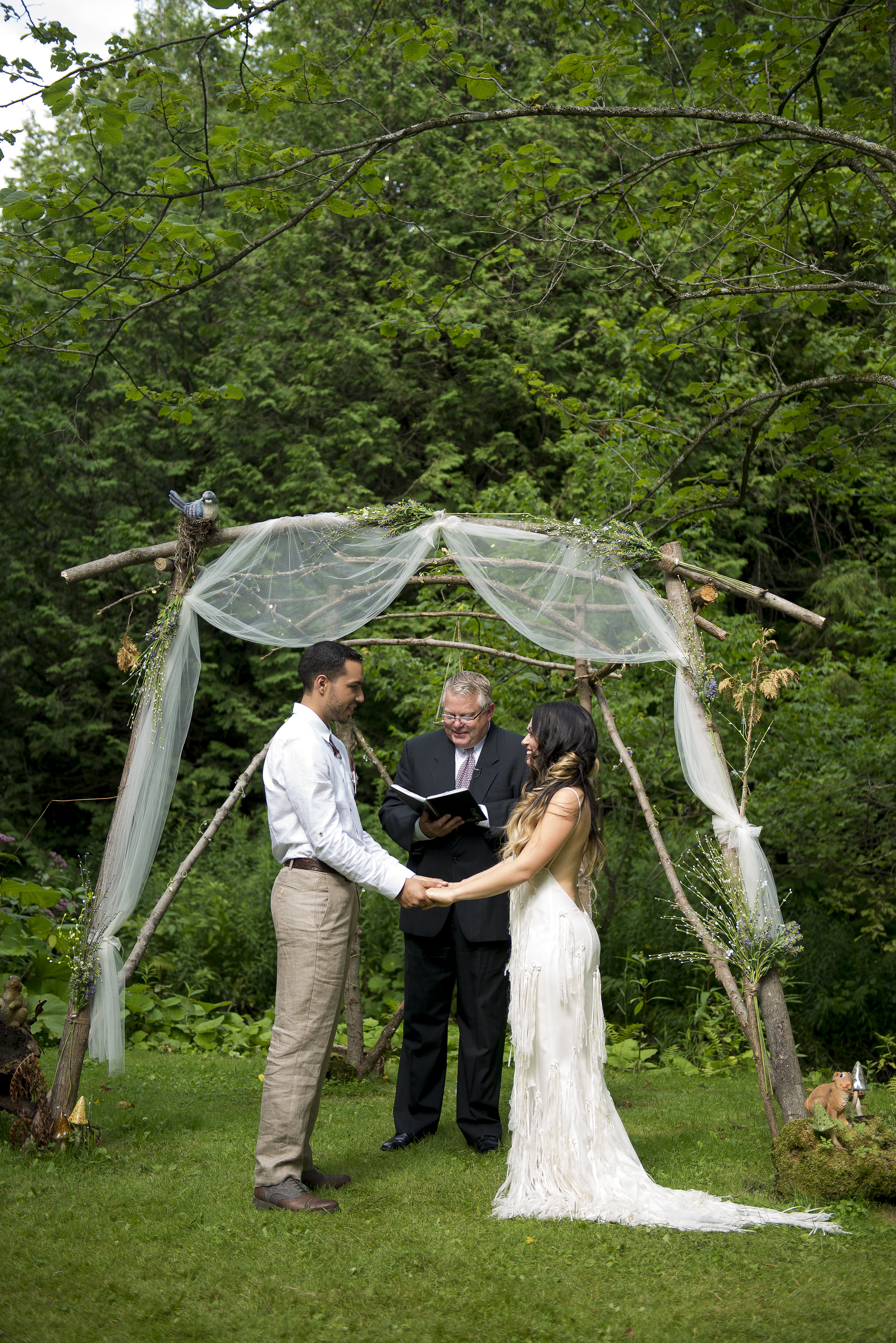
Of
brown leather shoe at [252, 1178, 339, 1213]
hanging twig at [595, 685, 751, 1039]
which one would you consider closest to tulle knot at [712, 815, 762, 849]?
hanging twig at [595, 685, 751, 1039]

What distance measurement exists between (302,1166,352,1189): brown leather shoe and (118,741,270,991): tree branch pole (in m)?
1.09

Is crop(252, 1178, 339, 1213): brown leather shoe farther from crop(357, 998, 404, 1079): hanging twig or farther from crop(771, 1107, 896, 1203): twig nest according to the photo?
crop(357, 998, 404, 1079): hanging twig

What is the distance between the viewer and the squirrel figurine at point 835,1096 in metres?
3.56

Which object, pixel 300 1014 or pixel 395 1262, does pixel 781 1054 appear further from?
pixel 300 1014

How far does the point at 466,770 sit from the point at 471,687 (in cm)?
38

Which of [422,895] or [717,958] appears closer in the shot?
[422,895]

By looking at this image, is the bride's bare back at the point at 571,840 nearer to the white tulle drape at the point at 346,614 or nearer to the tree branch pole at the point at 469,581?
the white tulle drape at the point at 346,614

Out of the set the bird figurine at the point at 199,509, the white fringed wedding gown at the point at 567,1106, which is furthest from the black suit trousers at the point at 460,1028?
the bird figurine at the point at 199,509

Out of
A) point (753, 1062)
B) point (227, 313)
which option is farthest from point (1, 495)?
point (753, 1062)

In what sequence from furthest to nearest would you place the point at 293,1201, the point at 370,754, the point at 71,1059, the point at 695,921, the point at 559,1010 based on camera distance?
the point at 370,754
the point at 695,921
the point at 71,1059
the point at 559,1010
the point at 293,1201

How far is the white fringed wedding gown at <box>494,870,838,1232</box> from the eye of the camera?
3.27m

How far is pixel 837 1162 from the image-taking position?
346 cm

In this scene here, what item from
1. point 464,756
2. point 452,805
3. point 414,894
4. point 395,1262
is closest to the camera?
point 395,1262

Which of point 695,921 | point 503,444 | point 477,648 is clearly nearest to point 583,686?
point 477,648
